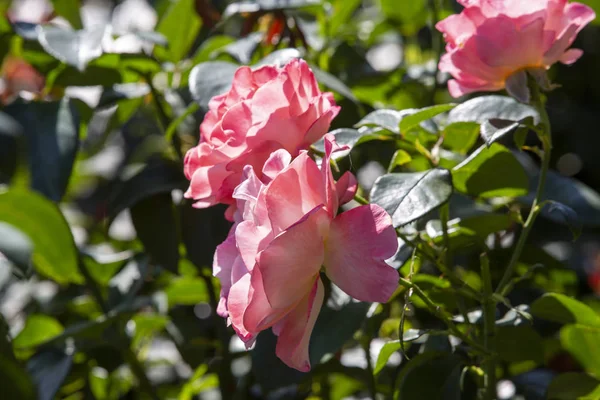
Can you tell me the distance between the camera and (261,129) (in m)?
0.54

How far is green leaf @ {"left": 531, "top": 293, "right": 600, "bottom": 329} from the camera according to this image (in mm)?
646

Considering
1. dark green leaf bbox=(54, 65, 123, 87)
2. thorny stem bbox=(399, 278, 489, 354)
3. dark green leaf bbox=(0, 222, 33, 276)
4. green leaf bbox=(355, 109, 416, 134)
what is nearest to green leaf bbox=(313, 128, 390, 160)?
green leaf bbox=(355, 109, 416, 134)

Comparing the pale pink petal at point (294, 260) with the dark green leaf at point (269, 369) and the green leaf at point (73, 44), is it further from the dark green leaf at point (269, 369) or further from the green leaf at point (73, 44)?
the green leaf at point (73, 44)

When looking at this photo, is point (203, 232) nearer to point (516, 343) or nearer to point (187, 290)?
point (187, 290)

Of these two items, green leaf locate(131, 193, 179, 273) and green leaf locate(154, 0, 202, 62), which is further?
green leaf locate(154, 0, 202, 62)

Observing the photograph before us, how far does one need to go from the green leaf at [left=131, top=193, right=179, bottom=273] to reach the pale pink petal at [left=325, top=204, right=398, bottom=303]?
0.39 metres

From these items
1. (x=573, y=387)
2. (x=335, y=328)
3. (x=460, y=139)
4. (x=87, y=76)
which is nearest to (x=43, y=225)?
(x=87, y=76)

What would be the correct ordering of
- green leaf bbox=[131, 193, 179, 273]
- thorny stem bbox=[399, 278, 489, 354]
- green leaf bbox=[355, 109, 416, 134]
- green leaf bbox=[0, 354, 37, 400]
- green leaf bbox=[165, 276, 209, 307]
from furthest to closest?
green leaf bbox=[165, 276, 209, 307] → green leaf bbox=[131, 193, 179, 273] → green leaf bbox=[355, 109, 416, 134] → thorny stem bbox=[399, 278, 489, 354] → green leaf bbox=[0, 354, 37, 400]

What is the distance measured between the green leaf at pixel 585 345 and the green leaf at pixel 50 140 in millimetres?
512

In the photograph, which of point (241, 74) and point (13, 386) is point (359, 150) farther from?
point (13, 386)

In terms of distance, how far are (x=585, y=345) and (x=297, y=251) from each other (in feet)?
1.28

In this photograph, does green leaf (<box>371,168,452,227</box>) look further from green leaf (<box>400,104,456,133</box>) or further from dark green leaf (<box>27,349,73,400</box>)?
dark green leaf (<box>27,349,73,400</box>)

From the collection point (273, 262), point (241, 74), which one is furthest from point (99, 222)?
point (273, 262)

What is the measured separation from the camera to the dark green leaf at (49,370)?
30.5 inches
